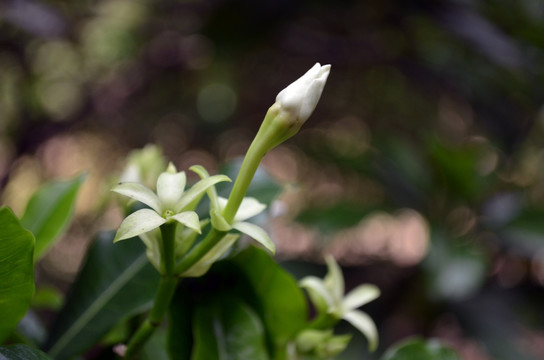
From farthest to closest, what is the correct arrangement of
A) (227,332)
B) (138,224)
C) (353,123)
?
1. (353,123)
2. (227,332)
3. (138,224)

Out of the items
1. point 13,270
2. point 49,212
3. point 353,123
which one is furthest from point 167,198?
point 353,123

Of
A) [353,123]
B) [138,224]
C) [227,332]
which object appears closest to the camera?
[138,224]

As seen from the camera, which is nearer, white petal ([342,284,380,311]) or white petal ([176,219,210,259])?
white petal ([176,219,210,259])

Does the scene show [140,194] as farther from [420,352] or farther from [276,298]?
[420,352]

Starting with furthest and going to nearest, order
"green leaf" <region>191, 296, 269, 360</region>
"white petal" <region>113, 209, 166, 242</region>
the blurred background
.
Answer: the blurred background → "green leaf" <region>191, 296, 269, 360</region> → "white petal" <region>113, 209, 166, 242</region>

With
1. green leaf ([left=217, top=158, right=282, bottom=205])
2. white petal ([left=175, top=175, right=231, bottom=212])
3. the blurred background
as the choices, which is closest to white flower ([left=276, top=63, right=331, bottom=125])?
white petal ([left=175, top=175, right=231, bottom=212])

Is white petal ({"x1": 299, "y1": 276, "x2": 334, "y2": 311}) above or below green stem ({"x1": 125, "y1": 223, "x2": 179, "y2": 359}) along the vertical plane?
below

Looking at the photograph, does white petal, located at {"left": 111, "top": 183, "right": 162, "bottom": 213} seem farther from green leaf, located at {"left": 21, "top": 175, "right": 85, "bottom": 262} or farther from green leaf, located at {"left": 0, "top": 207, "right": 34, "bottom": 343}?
green leaf, located at {"left": 21, "top": 175, "right": 85, "bottom": 262}

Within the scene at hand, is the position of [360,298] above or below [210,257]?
below
